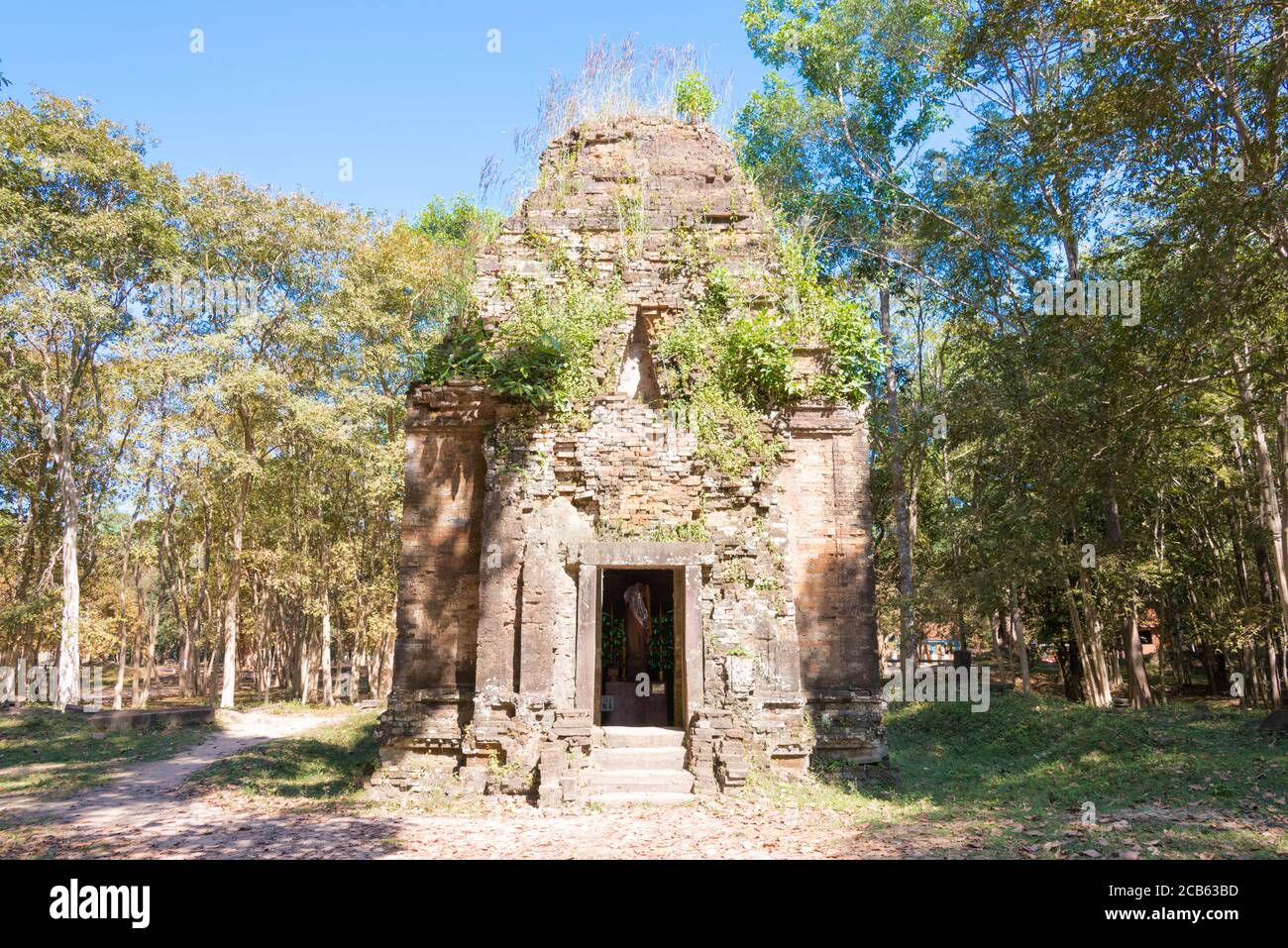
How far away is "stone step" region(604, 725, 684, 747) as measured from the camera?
32.9ft

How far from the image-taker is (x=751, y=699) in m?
9.80

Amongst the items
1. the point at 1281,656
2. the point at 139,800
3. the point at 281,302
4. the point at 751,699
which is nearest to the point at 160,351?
the point at 281,302

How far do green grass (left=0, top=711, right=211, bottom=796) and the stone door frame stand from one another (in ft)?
24.0

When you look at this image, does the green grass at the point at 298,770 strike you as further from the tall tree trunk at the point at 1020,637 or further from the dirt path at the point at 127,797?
the tall tree trunk at the point at 1020,637

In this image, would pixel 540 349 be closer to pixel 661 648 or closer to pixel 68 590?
pixel 661 648

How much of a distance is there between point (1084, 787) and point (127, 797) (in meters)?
12.2

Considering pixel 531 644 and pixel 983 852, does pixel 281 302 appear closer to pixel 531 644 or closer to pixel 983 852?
pixel 531 644

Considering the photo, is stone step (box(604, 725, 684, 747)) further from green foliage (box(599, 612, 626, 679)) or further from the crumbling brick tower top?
the crumbling brick tower top

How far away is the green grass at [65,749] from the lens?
37.8ft

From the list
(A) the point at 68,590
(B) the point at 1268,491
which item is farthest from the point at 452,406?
(A) the point at 68,590

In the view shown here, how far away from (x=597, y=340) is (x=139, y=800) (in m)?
8.35
